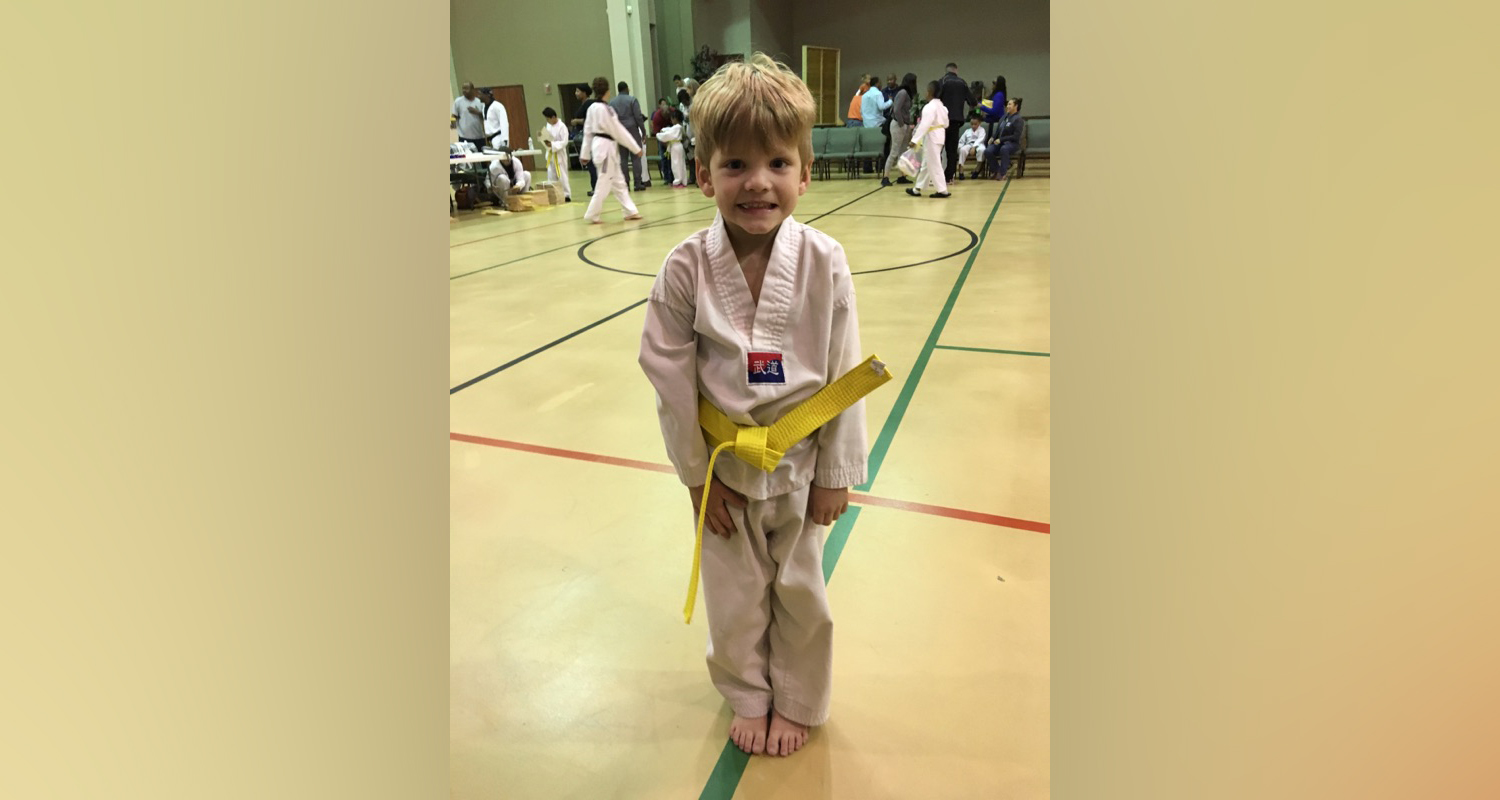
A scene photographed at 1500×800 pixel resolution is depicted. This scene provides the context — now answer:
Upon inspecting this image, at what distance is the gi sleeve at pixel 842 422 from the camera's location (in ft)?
4.00

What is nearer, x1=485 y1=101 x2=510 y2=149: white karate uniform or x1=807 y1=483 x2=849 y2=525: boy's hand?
x1=807 y1=483 x2=849 y2=525: boy's hand

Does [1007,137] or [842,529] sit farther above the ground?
[1007,137]

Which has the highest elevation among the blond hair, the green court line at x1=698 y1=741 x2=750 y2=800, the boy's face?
the blond hair

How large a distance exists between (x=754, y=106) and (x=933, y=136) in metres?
9.01

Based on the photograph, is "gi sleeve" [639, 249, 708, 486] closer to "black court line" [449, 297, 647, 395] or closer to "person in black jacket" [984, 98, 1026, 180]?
"black court line" [449, 297, 647, 395]

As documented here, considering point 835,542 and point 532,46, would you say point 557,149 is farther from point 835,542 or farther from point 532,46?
point 835,542

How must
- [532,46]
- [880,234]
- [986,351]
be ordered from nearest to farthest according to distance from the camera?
1. [986,351]
2. [880,234]
3. [532,46]

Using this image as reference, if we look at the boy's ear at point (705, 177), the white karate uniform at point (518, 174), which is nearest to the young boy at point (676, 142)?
the white karate uniform at point (518, 174)

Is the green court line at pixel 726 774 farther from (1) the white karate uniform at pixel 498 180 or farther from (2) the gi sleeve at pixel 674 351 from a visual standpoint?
(1) the white karate uniform at pixel 498 180

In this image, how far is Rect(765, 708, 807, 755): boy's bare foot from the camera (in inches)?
53.6

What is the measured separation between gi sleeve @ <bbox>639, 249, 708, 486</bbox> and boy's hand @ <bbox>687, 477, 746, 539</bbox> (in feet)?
0.29

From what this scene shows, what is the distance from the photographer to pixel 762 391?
3.92ft

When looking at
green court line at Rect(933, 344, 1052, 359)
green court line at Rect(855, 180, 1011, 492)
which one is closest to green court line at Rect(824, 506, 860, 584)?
green court line at Rect(855, 180, 1011, 492)

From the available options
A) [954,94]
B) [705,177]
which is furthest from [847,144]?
[705,177]
